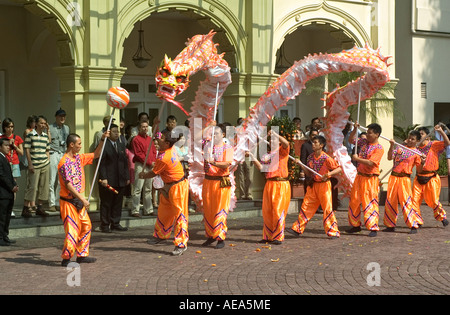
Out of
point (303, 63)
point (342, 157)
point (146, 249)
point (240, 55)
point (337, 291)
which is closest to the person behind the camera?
point (337, 291)

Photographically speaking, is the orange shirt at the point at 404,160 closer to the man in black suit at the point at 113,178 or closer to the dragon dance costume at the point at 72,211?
the man in black suit at the point at 113,178

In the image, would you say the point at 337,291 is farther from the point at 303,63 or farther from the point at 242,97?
the point at 242,97

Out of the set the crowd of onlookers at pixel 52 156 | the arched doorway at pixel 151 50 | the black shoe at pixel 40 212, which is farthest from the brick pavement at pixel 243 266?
the arched doorway at pixel 151 50

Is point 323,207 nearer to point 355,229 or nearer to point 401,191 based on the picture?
point 355,229

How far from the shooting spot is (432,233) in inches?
510

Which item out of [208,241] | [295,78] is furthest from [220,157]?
[295,78]

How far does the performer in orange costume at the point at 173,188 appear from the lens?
1096 centimetres

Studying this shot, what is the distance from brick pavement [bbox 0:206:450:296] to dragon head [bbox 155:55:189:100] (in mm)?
2127

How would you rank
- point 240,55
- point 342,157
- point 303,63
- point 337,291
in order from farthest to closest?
1. point 240,55
2. point 342,157
3. point 303,63
4. point 337,291

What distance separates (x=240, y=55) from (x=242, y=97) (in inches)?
32.7

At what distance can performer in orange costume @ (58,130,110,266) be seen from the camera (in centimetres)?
998

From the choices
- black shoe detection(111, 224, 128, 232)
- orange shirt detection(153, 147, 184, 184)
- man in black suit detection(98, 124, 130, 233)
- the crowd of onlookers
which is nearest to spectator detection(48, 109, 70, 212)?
the crowd of onlookers

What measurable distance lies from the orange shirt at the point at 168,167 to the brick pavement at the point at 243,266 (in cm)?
100

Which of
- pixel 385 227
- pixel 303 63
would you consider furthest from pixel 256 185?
pixel 303 63
